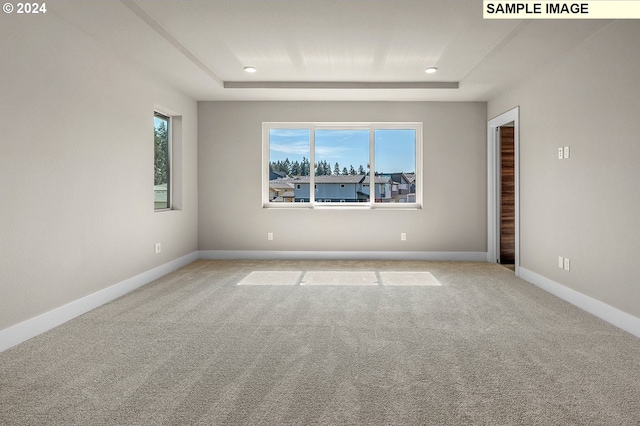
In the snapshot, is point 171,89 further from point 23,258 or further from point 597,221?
point 597,221

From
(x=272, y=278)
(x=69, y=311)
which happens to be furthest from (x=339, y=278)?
(x=69, y=311)

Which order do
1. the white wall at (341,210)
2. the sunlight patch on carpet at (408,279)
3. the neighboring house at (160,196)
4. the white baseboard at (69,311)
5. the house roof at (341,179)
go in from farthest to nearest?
the house roof at (341,179), the white wall at (341,210), the neighboring house at (160,196), the sunlight patch on carpet at (408,279), the white baseboard at (69,311)

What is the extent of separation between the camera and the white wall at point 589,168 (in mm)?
3080

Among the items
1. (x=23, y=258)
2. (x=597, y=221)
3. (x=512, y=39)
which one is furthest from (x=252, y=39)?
(x=597, y=221)

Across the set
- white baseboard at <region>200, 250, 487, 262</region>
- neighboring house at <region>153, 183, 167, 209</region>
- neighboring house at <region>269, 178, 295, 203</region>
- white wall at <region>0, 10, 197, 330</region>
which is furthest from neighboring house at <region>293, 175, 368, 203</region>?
white wall at <region>0, 10, 197, 330</region>

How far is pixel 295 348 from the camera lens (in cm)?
266

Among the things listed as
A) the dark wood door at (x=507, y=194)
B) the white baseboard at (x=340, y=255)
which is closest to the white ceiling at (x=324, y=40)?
the dark wood door at (x=507, y=194)

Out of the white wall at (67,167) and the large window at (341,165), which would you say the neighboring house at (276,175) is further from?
the white wall at (67,167)

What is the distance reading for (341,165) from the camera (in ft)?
21.2

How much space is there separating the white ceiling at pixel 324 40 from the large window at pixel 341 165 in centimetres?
105

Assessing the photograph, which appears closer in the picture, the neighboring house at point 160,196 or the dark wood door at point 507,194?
the neighboring house at point 160,196

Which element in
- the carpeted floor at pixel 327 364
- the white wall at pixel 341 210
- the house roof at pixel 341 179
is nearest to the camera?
the carpeted floor at pixel 327 364

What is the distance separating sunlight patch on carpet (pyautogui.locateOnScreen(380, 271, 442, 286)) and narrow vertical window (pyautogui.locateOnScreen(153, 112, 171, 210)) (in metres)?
3.15

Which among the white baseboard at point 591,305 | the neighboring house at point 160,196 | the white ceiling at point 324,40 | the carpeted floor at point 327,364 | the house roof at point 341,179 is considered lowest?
the carpeted floor at point 327,364
